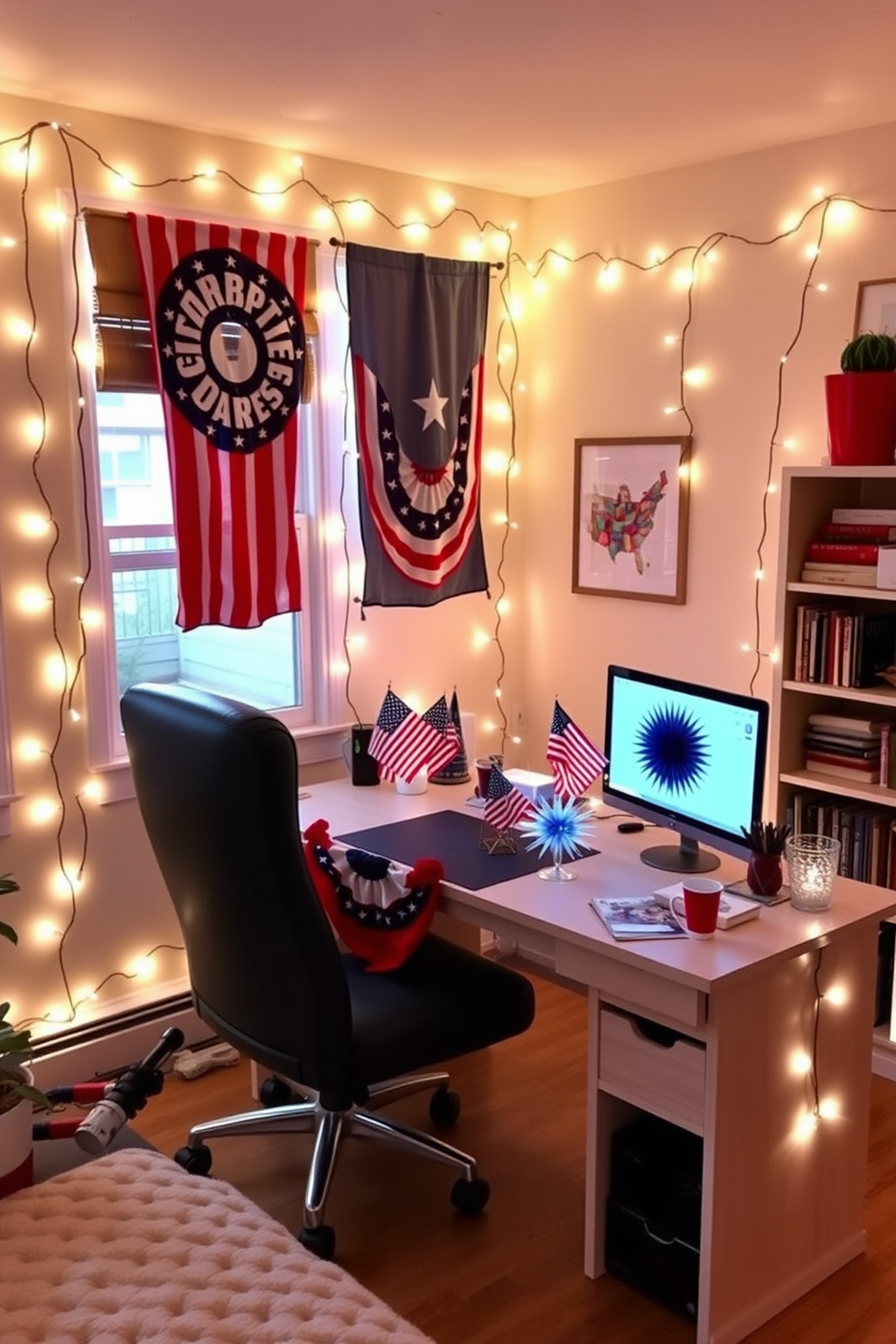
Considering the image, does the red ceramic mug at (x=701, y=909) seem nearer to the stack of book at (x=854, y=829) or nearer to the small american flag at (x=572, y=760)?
the small american flag at (x=572, y=760)

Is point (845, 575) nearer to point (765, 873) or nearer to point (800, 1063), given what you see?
point (765, 873)

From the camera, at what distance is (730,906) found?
2.32m

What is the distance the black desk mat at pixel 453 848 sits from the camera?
2.62 meters

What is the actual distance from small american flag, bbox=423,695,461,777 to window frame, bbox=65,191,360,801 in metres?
0.51

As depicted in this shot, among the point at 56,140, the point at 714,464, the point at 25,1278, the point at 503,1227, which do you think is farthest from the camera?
the point at 714,464

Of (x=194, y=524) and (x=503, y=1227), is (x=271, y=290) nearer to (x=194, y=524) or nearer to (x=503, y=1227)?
(x=194, y=524)

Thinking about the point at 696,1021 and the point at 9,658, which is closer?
the point at 696,1021

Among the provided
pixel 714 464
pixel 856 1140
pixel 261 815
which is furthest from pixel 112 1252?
pixel 714 464

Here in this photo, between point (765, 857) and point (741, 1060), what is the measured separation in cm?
40

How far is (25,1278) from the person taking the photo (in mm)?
1628

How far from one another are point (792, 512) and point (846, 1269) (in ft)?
5.76

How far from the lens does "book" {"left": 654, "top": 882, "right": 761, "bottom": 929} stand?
7.43 ft

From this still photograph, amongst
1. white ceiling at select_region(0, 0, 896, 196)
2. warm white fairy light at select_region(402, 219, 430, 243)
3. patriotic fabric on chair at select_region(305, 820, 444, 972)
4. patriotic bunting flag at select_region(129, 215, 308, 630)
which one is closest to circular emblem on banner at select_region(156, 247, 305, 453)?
patriotic bunting flag at select_region(129, 215, 308, 630)

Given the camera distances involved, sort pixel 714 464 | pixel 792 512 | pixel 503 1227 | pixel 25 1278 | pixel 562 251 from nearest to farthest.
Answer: pixel 25 1278, pixel 503 1227, pixel 792 512, pixel 714 464, pixel 562 251
